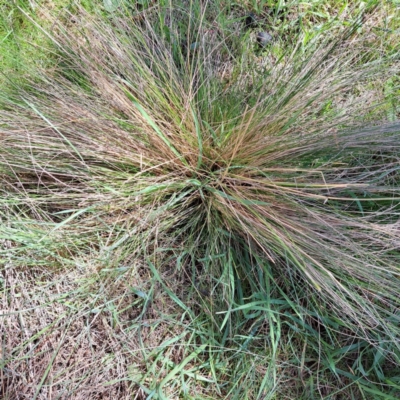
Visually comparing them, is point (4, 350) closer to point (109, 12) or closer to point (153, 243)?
point (153, 243)

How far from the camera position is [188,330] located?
104 cm

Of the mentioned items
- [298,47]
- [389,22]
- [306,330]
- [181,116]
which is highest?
[181,116]

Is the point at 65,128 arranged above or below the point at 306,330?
above

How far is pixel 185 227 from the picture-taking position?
1.04m

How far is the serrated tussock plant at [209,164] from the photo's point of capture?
951mm

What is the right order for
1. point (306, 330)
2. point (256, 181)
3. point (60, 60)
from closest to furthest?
point (256, 181)
point (306, 330)
point (60, 60)

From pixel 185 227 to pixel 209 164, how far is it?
7.1 inches

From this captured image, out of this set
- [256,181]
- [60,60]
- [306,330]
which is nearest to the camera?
[256,181]

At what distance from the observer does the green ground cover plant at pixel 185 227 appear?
0.98 m

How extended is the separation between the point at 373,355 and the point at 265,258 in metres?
0.38

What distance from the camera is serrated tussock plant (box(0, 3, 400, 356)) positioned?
3.12 ft

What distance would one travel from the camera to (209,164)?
105 cm

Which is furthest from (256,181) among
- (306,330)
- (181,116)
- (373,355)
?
(373,355)

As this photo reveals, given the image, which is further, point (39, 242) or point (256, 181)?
point (39, 242)
